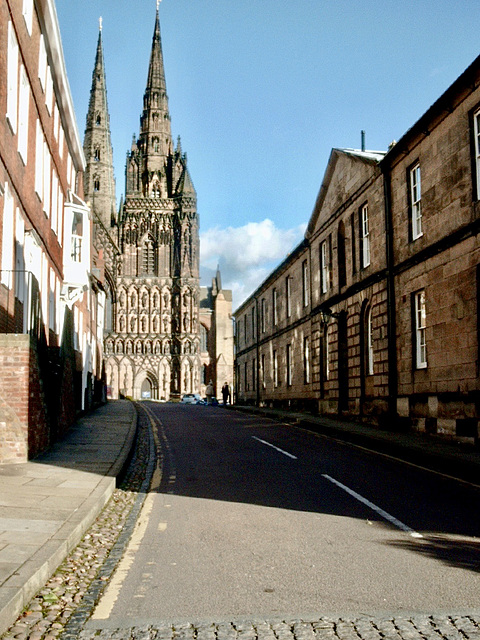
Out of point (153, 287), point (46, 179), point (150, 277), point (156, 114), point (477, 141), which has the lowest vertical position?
point (477, 141)

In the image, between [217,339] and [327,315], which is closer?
[327,315]

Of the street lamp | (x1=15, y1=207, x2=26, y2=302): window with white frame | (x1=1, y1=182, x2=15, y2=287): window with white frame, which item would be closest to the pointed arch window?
the street lamp

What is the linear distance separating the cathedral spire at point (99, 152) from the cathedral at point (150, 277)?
0.45ft

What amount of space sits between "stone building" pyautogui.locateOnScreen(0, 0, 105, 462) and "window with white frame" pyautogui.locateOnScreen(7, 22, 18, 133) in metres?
0.02

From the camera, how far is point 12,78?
47.5 feet

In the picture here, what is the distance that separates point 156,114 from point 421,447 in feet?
309

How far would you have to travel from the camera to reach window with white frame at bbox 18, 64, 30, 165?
15.4 m

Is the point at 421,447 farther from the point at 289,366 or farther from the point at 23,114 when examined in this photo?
the point at 289,366

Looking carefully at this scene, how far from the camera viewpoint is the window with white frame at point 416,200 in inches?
742

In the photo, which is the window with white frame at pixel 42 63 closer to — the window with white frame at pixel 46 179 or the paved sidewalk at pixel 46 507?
the window with white frame at pixel 46 179

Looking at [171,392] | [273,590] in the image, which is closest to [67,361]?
[273,590]

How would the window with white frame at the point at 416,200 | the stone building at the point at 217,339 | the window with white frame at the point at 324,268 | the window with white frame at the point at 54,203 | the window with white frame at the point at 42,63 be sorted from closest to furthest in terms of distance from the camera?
1. the window with white frame at the point at 42,63
2. the window with white frame at the point at 416,200
3. the window with white frame at the point at 54,203
4. the window with white frame at the point at 324,268
5. the stone building at the point at 217,339

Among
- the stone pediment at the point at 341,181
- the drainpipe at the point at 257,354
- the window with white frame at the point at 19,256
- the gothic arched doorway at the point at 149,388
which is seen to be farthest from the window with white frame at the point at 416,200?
the gothic arched doorway at the point at 149,388

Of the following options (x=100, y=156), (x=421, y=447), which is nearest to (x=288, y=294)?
(x=421, y=447)
